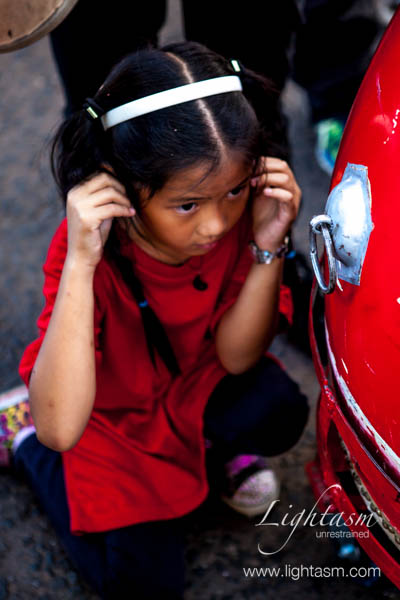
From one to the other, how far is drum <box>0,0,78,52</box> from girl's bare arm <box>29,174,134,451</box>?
32cm

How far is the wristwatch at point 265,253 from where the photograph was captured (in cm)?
151

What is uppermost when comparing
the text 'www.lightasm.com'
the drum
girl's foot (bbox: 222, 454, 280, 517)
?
the drum

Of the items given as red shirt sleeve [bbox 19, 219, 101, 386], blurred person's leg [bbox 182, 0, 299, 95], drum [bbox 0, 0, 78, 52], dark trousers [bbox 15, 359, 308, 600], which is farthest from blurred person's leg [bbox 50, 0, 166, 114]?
dark trousers [bbox 15, 359, 308, 600]

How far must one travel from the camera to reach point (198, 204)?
1302mm

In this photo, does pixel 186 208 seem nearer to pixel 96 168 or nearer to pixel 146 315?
pixel 96 168

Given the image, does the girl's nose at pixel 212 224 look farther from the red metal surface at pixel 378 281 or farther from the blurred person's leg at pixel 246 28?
the blurred person's leg at pixel 246 28

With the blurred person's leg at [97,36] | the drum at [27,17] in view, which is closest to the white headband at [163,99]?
the drum at [27,17]

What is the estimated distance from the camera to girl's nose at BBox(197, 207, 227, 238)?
131cm

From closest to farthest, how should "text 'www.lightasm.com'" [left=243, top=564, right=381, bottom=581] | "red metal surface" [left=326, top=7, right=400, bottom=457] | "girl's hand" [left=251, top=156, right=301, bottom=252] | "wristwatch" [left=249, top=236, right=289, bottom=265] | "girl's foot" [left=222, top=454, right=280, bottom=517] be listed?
1. "red metal surface" [left=326, top=7, right=400, bottom=457]
2. "girl's hand" [left=251, top=156, right=301, bottom=252]
3. "wristwatch" [left=249, top=236, right=289, bottom=265]
4. "text 'www.lightasm.com'" [left=243, top=564, right=381, bottom=581]
5. "girl's foot" [left=222, top=454, right=280, bottom=517]

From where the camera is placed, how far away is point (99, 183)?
1.33 metres

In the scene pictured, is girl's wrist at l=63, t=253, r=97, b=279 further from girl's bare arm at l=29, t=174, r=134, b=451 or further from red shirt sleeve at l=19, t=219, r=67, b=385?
red shirt sleeve at l=19, t=219, r=67, b=385

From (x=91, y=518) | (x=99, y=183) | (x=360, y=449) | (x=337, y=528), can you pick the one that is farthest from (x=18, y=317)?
(x=360, y=449)

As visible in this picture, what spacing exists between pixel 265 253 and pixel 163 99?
16.7 inches

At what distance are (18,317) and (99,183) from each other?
115 centimetres
